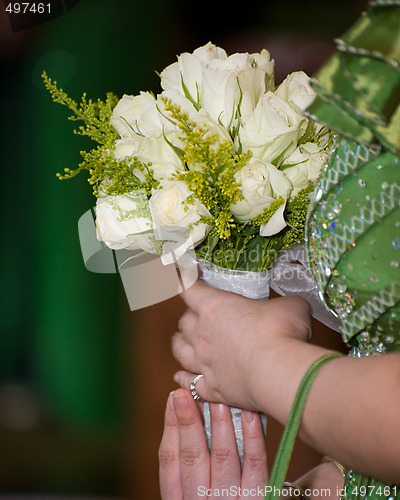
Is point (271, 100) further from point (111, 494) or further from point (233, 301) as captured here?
point (111, 494)

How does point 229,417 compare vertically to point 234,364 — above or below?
below

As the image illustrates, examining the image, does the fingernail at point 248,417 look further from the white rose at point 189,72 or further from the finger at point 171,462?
the white rose at point 189,72

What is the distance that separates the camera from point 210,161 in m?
0.75

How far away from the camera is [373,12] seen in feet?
1.88

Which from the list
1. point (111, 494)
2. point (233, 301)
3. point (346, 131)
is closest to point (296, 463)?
point (111, 494)

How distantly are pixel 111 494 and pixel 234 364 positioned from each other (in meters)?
2.36

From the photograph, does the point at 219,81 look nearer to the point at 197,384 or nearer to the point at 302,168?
the point at 302,168

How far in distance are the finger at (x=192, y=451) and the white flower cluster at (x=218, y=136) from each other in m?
0.25

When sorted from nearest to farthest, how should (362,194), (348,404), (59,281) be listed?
(348,404) < (362,194) < (59,281)

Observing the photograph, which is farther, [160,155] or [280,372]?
[160,155]

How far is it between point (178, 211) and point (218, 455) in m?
0.38

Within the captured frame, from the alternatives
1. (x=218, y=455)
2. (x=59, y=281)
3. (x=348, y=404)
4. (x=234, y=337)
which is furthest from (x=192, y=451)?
(x=59, y=281)

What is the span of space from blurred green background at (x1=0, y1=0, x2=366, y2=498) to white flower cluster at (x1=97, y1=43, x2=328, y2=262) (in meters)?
2.15

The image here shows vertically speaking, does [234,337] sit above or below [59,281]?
above
